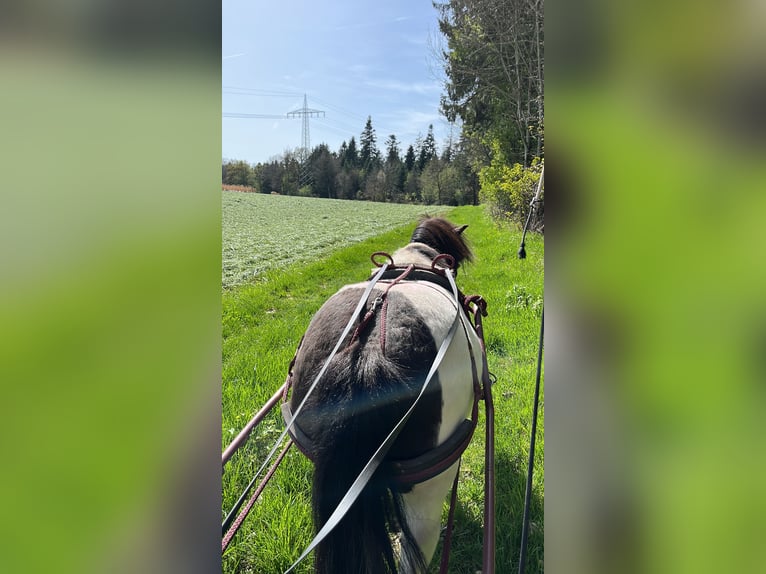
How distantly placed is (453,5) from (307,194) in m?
36.6

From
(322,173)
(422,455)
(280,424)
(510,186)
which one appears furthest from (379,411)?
(322,173)

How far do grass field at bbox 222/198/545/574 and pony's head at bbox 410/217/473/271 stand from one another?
113 centimetres

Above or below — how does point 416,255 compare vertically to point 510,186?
below

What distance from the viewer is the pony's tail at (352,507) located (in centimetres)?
152

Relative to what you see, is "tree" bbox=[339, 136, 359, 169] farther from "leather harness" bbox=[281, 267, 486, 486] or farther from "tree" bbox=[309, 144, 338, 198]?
"leather harness" bbox=[281, 267, 486, 486]

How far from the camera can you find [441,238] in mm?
3469

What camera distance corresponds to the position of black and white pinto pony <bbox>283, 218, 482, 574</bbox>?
1.56 m

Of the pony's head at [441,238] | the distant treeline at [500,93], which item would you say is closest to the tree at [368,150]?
the distant treeline at [500,93]

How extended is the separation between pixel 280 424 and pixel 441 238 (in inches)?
77.8

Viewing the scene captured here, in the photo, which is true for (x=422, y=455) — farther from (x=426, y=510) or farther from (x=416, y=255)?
(x=416, y=255)

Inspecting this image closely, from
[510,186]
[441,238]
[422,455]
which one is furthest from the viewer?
[510,186]

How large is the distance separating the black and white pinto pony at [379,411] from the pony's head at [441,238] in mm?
1380

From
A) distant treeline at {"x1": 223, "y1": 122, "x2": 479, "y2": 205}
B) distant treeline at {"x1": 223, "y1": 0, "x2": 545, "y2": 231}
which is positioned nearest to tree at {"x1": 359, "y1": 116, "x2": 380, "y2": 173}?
distant treeline at {"x1": 223, "y1": 122, "x2": 479, "y2": 205}
